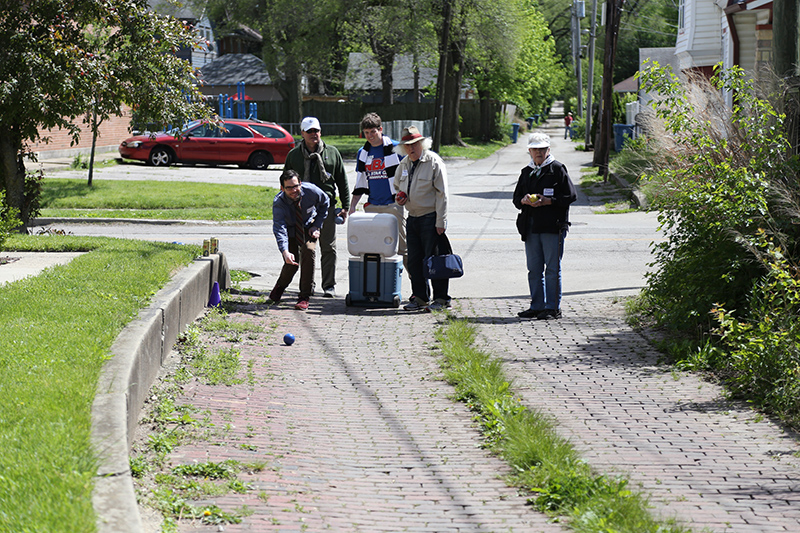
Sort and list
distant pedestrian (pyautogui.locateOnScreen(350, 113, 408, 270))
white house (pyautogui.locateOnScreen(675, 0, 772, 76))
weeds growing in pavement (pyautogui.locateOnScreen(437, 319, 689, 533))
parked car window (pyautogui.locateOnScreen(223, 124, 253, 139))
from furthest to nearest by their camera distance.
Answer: parked car window (pyautogui.locateOnScreen(223, 124, 253, 139)) < white house (pyautogui.locateOnScreen(675, 0, 772, 76)) < distant pedestrian (pyautogui.locateOnScreen(350, 113, 408, 270)) < weeds growing in pavement (pyautogui.locateOnScreen(437, 319, 689, 533))

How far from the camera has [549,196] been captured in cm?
896

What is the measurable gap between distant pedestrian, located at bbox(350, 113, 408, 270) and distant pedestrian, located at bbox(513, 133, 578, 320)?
1.45 m

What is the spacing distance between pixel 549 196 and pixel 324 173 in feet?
8.68

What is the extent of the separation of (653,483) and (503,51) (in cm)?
3860

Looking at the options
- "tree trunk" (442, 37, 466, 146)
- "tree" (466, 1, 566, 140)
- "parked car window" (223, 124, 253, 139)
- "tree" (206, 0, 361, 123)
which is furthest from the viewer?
"tree trunk" (442, 37, 466, 146)

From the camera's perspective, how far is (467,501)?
15.0ft

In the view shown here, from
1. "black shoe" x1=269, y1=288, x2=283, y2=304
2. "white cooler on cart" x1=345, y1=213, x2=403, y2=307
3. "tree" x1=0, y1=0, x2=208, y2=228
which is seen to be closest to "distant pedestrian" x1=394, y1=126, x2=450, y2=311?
"white cooler on cart" x1=345, y1=213, x2=403, y2=307

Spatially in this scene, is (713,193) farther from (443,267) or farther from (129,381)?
(129,381)

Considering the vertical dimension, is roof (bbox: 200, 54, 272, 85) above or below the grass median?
above

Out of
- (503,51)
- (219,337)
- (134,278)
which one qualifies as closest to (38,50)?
(134,278)

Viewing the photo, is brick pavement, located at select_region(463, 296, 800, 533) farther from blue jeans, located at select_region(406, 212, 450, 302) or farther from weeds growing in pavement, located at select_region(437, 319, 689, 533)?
blue jeans, located at select_region(406, 212, 450, 302)

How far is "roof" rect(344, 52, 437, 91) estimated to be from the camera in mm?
62156

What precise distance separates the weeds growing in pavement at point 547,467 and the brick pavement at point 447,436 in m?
0.11

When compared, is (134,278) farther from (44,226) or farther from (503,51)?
(503,51)
